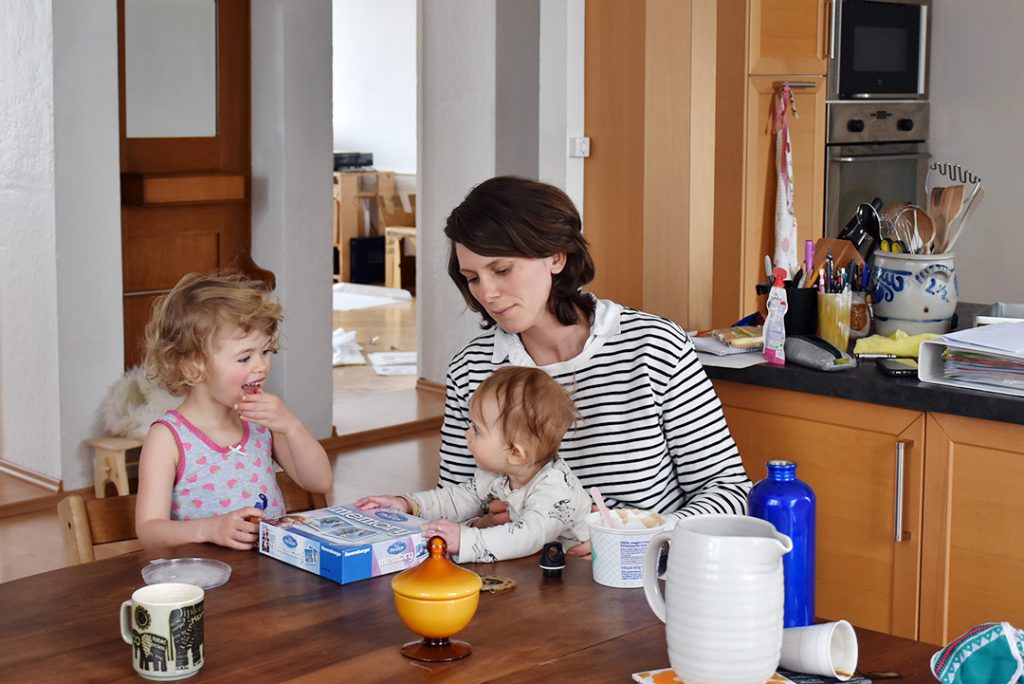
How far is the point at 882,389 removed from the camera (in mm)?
2377

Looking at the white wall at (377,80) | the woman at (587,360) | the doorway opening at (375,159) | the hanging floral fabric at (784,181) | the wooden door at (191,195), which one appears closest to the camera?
the woman at (587,360)

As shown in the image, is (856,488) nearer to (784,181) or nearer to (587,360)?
(587,360)

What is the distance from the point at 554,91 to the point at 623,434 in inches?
68.2

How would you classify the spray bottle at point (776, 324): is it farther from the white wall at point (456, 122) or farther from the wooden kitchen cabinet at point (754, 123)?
the white wall at point (456, 122)

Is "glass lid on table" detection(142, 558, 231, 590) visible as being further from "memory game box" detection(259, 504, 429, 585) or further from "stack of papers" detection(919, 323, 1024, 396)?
"stack of papers" detection(919, 323, 1024, 396)

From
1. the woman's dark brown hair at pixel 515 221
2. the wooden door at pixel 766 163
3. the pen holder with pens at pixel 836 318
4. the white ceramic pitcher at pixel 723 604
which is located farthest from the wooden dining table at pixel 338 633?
the wooden door at pixel 766 163

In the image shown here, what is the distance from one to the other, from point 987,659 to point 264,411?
122cm

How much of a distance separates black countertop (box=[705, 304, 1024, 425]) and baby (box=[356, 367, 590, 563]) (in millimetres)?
738

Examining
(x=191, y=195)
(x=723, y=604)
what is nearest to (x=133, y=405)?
(x=191, y=195)

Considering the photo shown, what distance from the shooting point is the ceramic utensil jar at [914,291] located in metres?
2.67

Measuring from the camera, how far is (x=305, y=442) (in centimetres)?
219

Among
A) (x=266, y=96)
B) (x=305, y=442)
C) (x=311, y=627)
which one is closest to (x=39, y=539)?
(x=266, y=96)

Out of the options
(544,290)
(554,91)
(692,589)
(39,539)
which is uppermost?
(554,91)

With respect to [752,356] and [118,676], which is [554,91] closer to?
[752,356]
